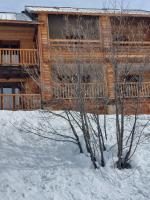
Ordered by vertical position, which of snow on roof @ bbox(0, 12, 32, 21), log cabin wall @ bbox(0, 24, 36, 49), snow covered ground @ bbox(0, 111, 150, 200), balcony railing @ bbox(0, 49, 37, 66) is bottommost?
snow covered ground @ bbox(0, 111, 150, 200)

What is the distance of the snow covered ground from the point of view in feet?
34.5

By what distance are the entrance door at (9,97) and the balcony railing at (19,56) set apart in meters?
1.92

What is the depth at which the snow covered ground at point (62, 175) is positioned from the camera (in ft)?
34.5

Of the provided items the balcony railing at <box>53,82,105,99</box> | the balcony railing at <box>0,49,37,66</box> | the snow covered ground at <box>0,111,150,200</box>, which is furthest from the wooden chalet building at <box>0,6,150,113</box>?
the snow covered ground at <box>0,111,150,200</box>

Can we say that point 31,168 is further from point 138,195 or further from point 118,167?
point 138,195

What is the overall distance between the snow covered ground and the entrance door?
259 inches

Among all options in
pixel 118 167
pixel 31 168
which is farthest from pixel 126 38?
pixel 31 168

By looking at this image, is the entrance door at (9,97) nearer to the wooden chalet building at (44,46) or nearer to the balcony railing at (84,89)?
the wooden chalet building at (44,46)

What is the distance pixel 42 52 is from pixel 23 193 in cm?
1291

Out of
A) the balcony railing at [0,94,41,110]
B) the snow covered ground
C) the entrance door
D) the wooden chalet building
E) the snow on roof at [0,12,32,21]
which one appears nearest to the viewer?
the snow covered ground

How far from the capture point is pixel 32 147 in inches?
554

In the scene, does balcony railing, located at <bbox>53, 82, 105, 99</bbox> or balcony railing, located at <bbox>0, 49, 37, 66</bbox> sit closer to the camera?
balcony railing, located at <bbox>53, 82, 105, 99</bbox>

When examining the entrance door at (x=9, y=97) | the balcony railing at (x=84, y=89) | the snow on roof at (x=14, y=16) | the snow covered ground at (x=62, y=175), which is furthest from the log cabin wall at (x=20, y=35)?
the snow covered ground at (x=62, y=175)

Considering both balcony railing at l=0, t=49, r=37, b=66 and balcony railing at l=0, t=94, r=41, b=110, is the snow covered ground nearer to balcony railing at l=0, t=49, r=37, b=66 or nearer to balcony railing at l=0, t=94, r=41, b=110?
balcony railing at l=0, t=94, r=41, b=110
